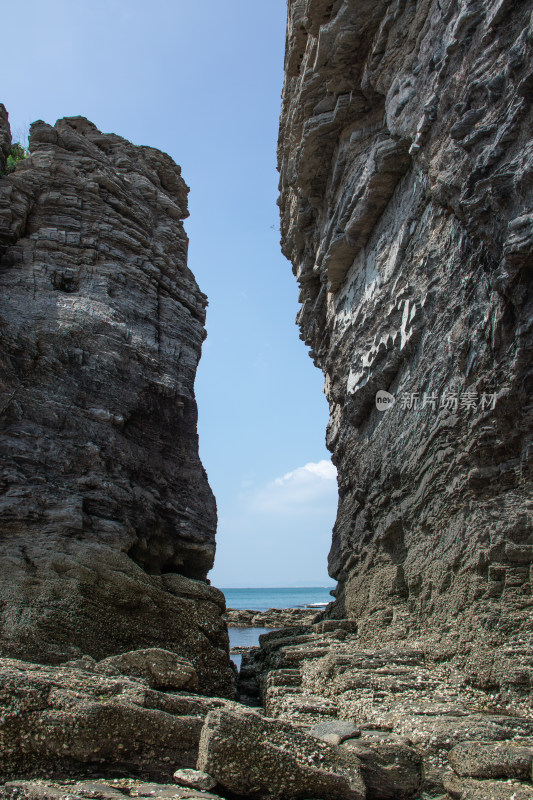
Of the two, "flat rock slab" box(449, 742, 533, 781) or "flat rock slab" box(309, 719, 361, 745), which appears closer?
"flat rock slab" box(449, 742, 533, 781)

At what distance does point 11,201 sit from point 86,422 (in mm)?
9013

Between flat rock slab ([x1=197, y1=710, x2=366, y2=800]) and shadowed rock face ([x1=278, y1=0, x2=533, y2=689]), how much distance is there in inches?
166

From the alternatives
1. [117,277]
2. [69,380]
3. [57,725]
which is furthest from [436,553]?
[117,277]

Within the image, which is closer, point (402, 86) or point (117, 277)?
point (402, 86)

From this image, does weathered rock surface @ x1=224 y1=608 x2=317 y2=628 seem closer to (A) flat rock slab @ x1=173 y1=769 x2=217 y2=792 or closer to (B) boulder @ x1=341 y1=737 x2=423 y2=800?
(B) boulder @ x1=341 y1=737 x2=423 y2=800

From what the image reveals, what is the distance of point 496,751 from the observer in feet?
25.6

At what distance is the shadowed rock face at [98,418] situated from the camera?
1302cm

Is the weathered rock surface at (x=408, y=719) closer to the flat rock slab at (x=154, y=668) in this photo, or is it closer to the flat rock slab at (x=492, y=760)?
the flat rock slab at (x=492, y=760)

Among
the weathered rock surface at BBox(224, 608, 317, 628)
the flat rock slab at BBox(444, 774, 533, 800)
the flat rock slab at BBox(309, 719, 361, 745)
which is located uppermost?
the flat rock slab at BBox(309, 719, 361, 745)

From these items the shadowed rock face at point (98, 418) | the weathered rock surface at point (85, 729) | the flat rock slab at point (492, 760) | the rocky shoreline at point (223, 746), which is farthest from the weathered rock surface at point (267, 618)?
the weathered rock surface at point (85, 729)

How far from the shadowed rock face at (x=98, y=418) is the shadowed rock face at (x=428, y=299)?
5.70 m

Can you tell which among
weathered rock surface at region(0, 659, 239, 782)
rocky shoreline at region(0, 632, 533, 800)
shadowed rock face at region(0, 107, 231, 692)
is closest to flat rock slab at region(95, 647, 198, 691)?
rocky shoreline at region(0, 632, 533, 800)

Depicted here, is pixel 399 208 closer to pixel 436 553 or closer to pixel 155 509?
pixel 436 553

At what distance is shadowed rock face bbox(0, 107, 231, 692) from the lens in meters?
13.0
